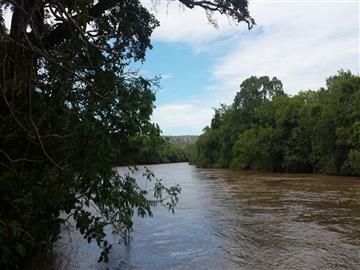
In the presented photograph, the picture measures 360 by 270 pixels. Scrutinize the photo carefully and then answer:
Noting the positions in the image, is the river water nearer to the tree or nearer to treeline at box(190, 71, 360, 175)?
the tree

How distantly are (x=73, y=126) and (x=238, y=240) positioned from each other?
19.7 ft

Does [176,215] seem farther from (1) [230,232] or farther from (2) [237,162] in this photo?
(2) [237,162]

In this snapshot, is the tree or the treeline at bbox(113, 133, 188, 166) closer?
the tree

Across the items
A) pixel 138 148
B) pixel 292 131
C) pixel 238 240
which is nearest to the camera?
pixel 138 148

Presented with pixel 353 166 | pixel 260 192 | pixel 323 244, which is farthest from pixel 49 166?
pixel 353 166

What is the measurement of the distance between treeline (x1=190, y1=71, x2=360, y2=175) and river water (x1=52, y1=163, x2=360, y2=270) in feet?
63.8

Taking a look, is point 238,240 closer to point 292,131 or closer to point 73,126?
point 73,126

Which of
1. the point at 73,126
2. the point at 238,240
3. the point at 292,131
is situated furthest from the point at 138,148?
the point at 292,131

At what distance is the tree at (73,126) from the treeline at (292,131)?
27756 mm

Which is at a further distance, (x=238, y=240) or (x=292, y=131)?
(x=292, y=131)

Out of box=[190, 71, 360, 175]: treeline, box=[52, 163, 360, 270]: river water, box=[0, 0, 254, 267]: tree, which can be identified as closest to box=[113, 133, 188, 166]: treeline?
box=[0, 0, 254, 267]: tree

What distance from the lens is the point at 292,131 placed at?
4422cm

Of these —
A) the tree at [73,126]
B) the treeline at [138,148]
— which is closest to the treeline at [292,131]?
the treeline at [138,148]

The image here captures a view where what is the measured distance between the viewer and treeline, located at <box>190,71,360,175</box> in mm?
34625
